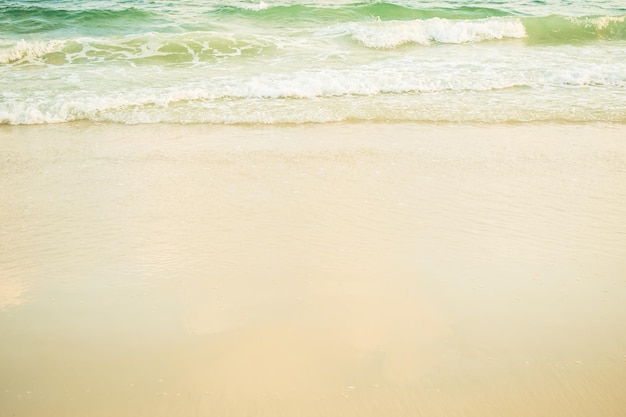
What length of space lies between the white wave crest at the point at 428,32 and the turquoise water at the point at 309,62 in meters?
0.04

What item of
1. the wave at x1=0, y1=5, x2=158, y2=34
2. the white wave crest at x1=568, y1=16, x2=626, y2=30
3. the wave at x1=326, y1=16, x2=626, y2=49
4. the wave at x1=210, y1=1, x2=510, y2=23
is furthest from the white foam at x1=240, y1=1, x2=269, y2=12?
the white wave crest at x1=568, y1=16, x2=626, y2=30

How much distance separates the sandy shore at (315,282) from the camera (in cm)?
273

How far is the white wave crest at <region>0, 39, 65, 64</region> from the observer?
10.8 meters

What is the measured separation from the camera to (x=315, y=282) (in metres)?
3.59

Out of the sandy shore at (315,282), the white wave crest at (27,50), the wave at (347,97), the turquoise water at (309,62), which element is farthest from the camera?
the white wave crest at (27,50)

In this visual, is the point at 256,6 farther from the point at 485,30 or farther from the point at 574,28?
the point at 574,28

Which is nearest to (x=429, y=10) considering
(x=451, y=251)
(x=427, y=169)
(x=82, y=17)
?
(x=82, y=17)

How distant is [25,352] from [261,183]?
8.65 ft

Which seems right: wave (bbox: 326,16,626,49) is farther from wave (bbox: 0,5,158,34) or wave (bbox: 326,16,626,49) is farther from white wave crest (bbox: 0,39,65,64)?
white wave crest (bbox: 0,39,65,64)

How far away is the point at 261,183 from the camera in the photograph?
5.18 meters

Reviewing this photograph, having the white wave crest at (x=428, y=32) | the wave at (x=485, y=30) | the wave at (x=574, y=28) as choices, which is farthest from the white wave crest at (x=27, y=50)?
the wave at (x=574, y=28)

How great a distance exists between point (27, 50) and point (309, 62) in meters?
5.66

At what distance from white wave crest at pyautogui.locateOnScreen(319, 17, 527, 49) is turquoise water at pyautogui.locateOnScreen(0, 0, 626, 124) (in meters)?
0.04

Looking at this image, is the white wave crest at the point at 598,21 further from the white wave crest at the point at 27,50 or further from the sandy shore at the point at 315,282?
the white wave crest at the point at 27,50
